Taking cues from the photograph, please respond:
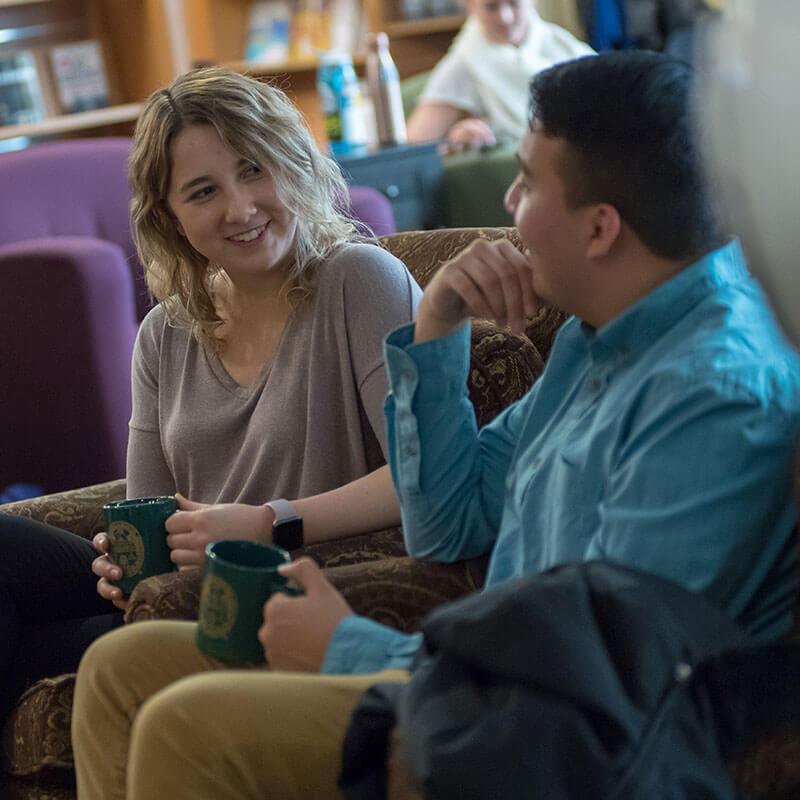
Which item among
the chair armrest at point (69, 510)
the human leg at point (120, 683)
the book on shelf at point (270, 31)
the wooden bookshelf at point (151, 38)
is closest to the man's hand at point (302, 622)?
the human leg at point (120, 683)

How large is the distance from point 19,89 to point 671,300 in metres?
4.22

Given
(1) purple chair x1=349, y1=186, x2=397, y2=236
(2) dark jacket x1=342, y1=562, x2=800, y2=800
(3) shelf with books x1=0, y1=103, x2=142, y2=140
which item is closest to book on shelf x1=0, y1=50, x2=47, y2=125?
(3) shelf with books x1=0, y1=103, x2=142, y2=140

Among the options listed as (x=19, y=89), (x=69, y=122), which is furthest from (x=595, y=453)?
(x=19, y=89)

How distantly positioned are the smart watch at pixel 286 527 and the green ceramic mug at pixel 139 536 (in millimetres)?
123

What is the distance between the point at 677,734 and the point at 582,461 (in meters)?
0.33

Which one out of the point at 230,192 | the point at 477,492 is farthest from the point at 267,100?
the point at 477,492

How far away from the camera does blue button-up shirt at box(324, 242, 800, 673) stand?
3.76ft

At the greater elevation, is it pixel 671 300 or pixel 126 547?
pixel 671 300

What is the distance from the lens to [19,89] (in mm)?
5035

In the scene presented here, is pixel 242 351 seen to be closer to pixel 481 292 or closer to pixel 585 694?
pixel 481 292

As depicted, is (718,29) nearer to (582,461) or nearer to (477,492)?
(582,461)

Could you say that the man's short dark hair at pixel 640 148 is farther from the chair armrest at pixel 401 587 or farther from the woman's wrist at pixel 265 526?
the woman's wrist at pixel 265 526

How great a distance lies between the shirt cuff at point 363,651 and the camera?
132 centimetres

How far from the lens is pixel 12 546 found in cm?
187
